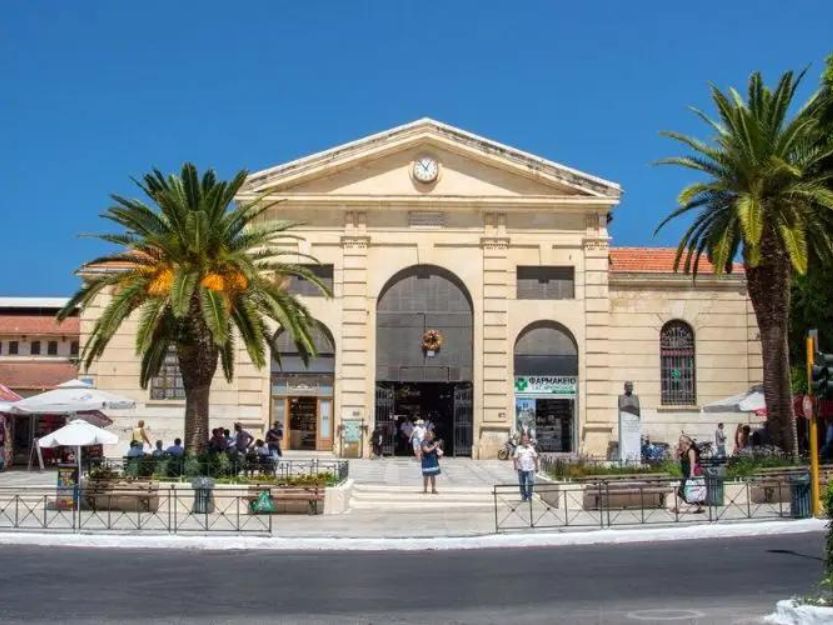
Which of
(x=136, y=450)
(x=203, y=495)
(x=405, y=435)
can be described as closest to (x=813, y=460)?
(x=203, y=495)

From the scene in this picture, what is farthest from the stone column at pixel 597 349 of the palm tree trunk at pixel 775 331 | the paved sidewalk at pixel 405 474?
the palm tree trunk at pixel 775 331

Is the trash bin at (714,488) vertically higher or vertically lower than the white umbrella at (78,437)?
lower

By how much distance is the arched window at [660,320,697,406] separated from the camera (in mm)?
41375

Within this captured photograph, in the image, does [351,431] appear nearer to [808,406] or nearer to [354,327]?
[354,327]

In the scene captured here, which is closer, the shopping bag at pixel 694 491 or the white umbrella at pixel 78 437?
the shopping bag at pixel 694 491

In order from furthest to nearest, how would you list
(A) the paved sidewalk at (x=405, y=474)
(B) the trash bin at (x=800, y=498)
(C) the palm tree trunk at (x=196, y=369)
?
1. (A) the paved sidewalk at (x=405, y=474)
2. (C) the palm tree trunk at (x=196, y=369)
3. (B) the trash bin at (x=800, y=498)

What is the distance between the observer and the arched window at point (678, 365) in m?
41.4

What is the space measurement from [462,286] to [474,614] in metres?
29.1

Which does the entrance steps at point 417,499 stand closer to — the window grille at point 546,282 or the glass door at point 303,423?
the glass door at point 303,423

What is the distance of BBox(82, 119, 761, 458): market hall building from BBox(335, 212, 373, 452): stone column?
2.1 inches

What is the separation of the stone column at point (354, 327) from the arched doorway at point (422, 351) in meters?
0.71

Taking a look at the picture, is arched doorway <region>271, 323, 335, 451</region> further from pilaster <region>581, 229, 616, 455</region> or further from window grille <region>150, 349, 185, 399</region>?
pilaster <region>581, 229, 616, 455</region>

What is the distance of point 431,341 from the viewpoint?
133 ft

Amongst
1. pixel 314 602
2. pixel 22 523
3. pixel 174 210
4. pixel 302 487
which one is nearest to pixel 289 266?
pixel 174 210
